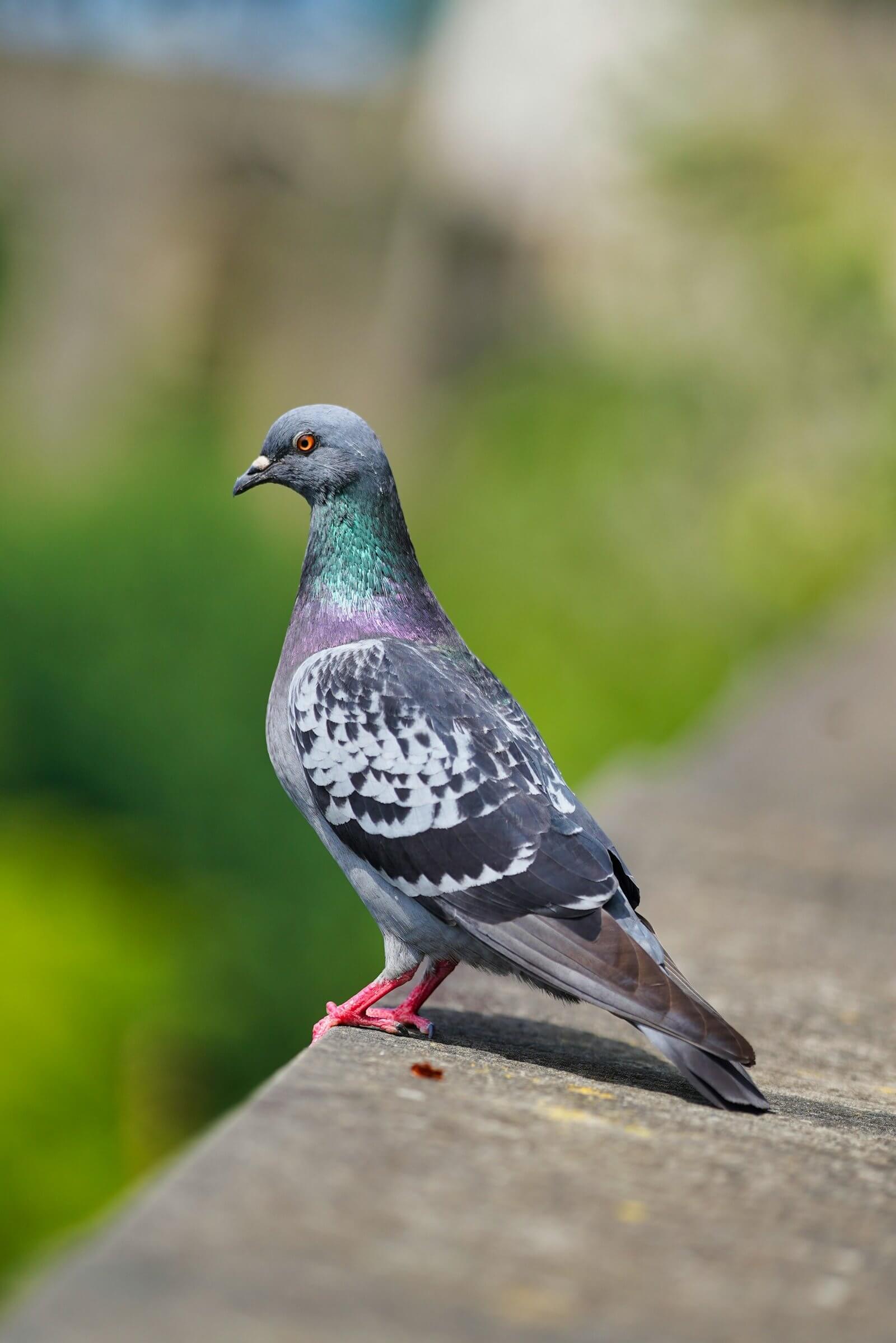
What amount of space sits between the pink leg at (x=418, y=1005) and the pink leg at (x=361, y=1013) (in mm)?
12

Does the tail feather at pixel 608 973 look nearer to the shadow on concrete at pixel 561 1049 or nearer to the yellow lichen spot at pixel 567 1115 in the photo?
the shadow on concrete at pixel 561 1049

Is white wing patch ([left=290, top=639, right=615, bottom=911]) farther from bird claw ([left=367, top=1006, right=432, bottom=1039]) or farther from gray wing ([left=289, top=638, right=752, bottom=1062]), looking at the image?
bird claw ([left=367, top=1006, right=432, bottom=1039])

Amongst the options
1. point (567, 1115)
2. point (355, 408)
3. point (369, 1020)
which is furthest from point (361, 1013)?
point (355, 408)

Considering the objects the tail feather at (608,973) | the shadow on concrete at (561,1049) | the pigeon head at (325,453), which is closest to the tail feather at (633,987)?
the tail feather at (608,973)

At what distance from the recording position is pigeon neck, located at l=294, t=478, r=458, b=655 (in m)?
3.32

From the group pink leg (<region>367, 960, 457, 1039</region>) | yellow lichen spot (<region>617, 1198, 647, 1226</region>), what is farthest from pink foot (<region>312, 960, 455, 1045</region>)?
yellow lichen spot (<region>617, 1198, 647, 1226</region>)

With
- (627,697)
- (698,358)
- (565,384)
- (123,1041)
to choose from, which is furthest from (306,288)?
(123,1041)

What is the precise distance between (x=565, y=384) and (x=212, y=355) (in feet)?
33.2

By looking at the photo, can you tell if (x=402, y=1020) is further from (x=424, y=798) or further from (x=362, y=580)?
(x=362, y=580)

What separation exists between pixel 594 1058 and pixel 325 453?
1426mm

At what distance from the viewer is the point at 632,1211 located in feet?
6.68

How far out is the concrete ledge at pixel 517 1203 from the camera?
5.46ft

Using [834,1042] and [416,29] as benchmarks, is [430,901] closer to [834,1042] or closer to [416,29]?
[834,1042]

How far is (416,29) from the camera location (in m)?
30.3
